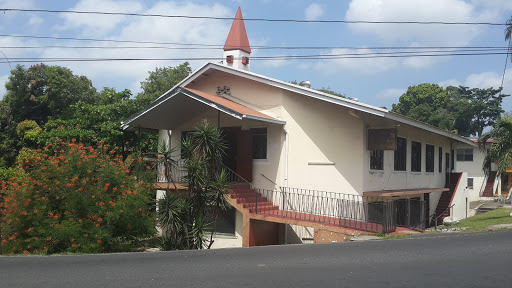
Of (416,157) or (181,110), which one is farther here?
(416,157)

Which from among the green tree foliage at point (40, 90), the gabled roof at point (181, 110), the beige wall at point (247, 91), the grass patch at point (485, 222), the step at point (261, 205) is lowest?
the grass patch at point (485, 222)

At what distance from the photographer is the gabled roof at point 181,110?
15391mm

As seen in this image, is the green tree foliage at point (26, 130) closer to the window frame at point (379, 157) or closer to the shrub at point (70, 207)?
the shrub at point (70, 207)

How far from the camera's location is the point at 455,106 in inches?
2245

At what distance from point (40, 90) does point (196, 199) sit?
79.3 ft

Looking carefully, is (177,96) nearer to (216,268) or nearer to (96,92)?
(216,268)

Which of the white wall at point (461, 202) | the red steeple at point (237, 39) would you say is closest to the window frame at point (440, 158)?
the white wall at point (461, 202)

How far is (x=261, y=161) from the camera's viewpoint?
17.5 meters

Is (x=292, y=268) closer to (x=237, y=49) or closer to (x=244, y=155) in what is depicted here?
(x=244, y=155)

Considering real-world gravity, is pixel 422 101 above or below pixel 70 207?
above

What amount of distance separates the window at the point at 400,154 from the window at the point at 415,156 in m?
1.21

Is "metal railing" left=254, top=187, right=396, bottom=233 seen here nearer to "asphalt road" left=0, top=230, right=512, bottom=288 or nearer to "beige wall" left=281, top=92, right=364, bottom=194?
"beige wall" left=281, top=92, right=364, bottom=194

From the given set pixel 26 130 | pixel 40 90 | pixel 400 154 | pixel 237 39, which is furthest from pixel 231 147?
pixel 40 90

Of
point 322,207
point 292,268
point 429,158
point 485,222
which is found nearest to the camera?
point 292,268
